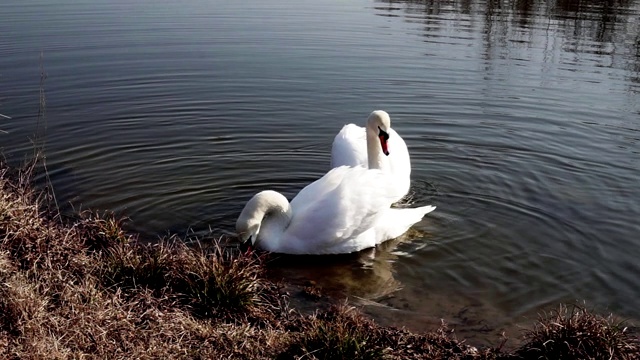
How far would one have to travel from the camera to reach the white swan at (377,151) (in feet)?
29.7

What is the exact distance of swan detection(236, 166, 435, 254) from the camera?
7.55 metres

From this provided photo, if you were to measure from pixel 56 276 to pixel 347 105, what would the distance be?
887 centimetres

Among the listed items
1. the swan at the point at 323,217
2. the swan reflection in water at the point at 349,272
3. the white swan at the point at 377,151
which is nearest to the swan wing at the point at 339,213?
the swan at the point at 323,217

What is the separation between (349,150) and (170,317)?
4.68 metres

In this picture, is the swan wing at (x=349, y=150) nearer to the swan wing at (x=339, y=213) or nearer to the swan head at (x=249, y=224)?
the swan wing at (x=339, y=213)

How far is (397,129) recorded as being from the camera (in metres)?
12.2

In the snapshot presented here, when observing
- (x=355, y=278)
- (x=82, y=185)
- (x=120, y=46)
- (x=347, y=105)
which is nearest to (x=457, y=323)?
(x=355, y=278)

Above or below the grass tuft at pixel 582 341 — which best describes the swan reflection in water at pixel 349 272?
below

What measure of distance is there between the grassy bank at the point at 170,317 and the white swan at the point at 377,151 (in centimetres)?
313

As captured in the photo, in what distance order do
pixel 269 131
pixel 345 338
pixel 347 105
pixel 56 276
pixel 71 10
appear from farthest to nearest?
pixel 71 10, pixel 347 105, pixel 269 131, pixel 56 276, pixel 345 338

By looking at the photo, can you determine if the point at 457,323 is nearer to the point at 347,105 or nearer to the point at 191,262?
the point at 191,262

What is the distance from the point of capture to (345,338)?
4.97 meters

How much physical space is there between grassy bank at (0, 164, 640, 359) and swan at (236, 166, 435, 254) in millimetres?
1265

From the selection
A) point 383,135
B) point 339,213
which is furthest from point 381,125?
point 339,213
